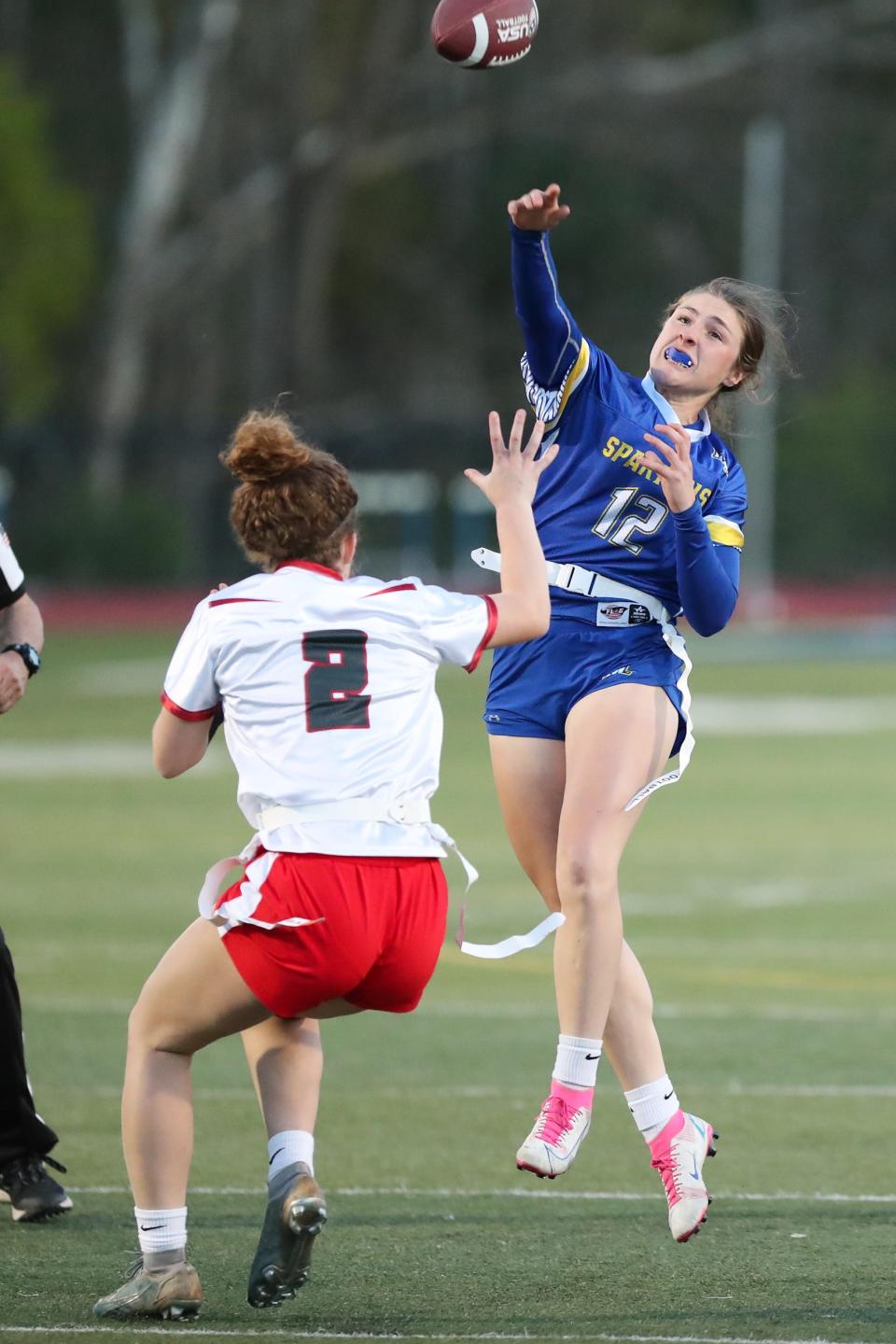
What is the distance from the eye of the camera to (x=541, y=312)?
17.1ft

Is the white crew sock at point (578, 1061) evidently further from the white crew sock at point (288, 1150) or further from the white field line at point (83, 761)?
the white field line at point (83, 761)

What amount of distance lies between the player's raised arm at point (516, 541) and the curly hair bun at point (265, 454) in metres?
0.37

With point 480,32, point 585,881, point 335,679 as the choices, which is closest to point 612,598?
point 585,881

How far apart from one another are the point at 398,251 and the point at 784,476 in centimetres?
1294

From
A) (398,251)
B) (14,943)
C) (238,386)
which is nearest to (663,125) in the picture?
(398,251)

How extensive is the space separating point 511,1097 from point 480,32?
3.67m

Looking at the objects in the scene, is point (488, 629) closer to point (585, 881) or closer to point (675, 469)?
point (675, 469)

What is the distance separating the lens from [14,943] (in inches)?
423

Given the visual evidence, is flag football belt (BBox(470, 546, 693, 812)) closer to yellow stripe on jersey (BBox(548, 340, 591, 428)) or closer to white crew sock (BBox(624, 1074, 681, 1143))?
yellow stripe on jersey (BBox(548, 340, 591, 428))

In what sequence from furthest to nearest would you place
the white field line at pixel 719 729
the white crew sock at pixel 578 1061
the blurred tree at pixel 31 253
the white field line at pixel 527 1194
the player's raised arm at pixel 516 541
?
the blurred tree at pixel 31 253 → the white field line at pixel 719 729 → the white field line at pixel 527 1194 → the white crew sock at pixel 578 1061 → the player's raised arm at pixel 516 541

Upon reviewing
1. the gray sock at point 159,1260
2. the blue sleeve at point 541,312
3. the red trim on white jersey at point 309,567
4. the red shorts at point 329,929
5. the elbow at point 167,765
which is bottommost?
the gray sock at point 159,1260

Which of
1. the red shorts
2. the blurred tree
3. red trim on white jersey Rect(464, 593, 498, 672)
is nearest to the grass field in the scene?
the red shorts

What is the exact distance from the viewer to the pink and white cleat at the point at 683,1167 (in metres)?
5.08

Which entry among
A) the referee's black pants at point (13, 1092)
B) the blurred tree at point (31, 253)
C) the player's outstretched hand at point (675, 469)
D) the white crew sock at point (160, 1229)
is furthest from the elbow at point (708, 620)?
the blurred tree at point (31, 253)
